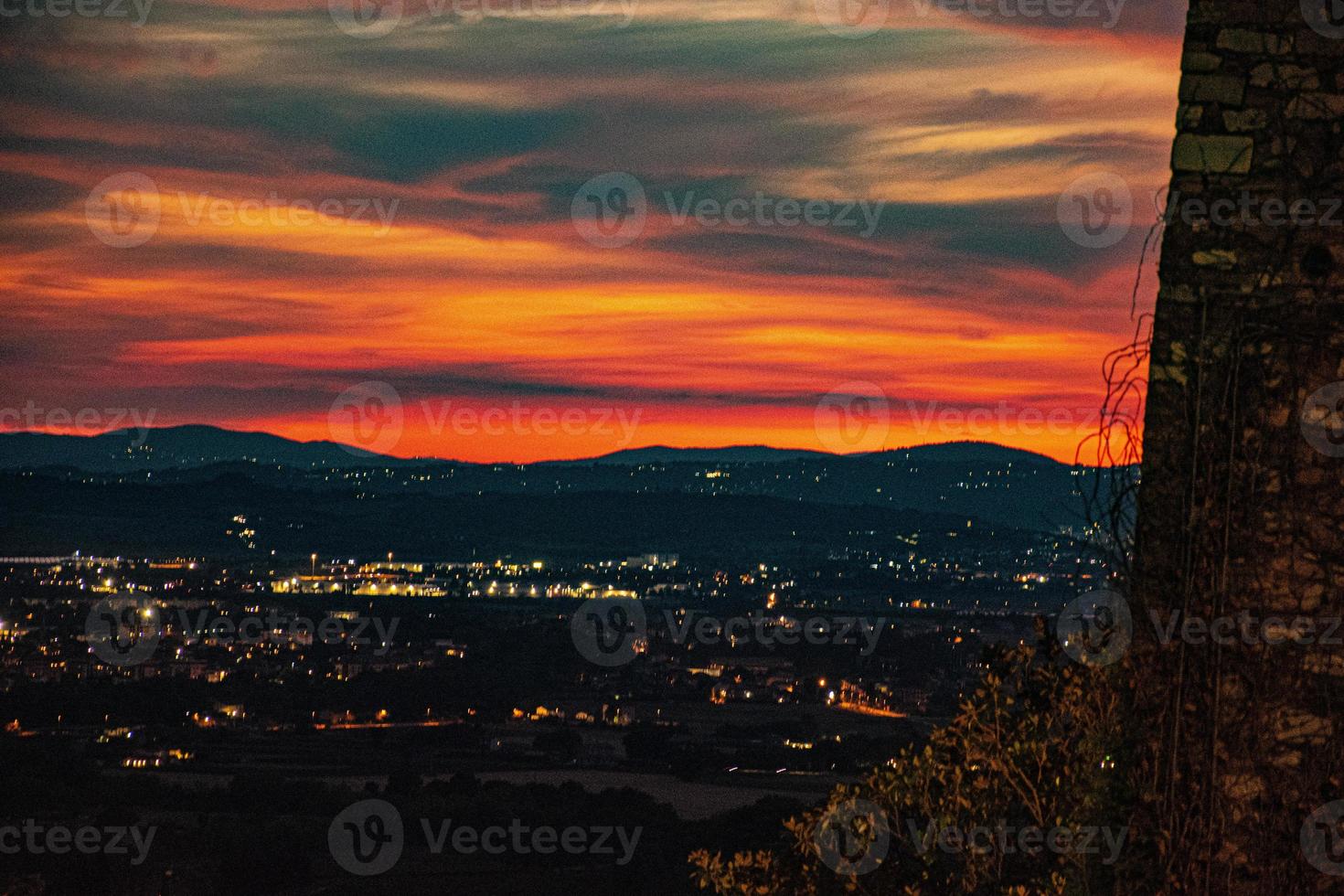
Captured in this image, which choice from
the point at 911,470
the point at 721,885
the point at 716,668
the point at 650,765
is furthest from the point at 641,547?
the point at 721,885

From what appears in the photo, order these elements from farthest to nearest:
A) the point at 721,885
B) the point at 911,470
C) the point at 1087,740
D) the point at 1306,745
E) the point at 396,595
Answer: the point at 911,470, the point at 396,595, the point at 721,885, the point at 1087,740, the point at 1306,745

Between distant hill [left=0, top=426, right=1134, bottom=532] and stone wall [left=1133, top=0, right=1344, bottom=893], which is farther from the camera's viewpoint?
distant hill [left=0, top=426, right=1134, bottom=532]

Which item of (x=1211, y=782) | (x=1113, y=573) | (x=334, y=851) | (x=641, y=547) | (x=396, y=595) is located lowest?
(x=334, y=851)

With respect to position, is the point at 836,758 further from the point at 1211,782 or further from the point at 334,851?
the point at 1211,782

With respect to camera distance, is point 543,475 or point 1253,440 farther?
point 543,475

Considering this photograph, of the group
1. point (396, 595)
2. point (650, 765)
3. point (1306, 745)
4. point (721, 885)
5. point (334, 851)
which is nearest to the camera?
point (1306, 745)

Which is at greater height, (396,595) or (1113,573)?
(396,595)

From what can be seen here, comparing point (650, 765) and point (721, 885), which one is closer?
point (721, 885)

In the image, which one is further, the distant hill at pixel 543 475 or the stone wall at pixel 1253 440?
the distant hill at pixel 543 475
